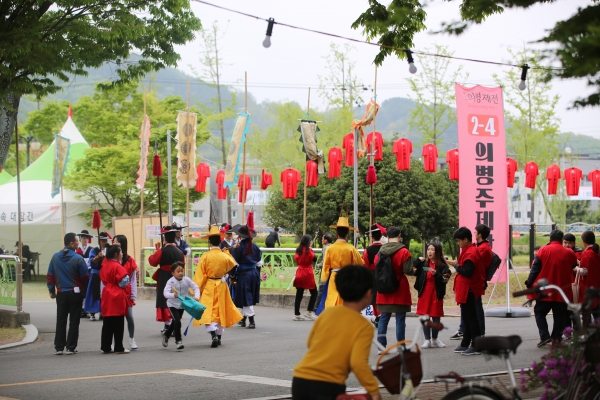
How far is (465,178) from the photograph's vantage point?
15.9 m

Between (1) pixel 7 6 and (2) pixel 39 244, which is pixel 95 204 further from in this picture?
(1) pixel 7 6

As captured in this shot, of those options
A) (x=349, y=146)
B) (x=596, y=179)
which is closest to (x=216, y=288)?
(x=349, y=146)

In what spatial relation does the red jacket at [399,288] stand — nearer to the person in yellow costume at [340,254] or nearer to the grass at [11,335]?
the person in yellow costume at [340,254]

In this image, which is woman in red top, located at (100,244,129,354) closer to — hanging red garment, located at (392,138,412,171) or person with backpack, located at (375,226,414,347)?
person with backpack, located at (375,226,414,347)

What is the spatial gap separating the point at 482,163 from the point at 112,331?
8.15m

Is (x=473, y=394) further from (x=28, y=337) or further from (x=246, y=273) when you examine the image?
(x=28, y=337)

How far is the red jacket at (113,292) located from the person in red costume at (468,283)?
4996 millimetres

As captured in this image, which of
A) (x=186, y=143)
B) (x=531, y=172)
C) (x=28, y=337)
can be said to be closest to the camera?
(x=28, y=337)

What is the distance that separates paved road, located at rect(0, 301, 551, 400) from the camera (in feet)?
28.5

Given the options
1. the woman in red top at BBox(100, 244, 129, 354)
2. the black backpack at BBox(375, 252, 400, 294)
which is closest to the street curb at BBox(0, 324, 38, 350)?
the woman in red top at BBox(100, 244, 129, 354)

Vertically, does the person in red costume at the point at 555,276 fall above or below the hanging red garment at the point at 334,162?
below

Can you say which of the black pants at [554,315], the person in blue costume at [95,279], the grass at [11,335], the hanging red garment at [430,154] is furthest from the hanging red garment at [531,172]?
the grass at [11,335]

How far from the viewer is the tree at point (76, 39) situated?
1170 cm

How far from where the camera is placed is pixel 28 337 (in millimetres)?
14375
